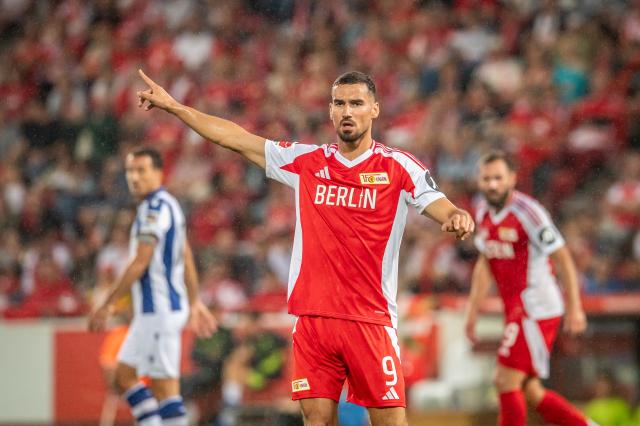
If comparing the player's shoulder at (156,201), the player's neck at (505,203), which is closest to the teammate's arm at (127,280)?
the player's shoulder at (156,201)

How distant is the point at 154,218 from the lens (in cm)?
870

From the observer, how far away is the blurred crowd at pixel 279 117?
14.7 metres

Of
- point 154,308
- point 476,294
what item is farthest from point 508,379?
point 154,308

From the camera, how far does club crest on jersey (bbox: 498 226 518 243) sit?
8867 millimetres

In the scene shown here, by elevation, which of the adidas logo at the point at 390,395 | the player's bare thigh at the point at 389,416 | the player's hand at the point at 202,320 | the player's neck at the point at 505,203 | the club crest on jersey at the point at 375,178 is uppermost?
the player's neck at the point at 505,203

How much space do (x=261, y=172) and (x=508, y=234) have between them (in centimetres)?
840

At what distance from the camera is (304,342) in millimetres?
6355

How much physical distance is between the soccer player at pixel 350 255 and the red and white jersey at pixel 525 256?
2.56 m

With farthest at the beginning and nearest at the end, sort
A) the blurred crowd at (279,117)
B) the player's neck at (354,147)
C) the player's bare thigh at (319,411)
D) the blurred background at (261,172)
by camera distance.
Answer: the blurred crowd at (279,117) → the blurred background at (261,172) → the player's neck at (354,147) → the player's bare thigh at (319,411)

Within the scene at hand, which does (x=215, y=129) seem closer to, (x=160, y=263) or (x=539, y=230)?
(x=160, y=263)

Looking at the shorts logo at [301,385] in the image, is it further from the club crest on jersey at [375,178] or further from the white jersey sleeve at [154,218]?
the white jersey sleeve at [154,218]

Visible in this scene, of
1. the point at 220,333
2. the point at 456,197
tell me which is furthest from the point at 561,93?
the point at 220,333

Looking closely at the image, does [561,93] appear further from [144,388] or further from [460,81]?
[144,388]

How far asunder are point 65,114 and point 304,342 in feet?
43.5
